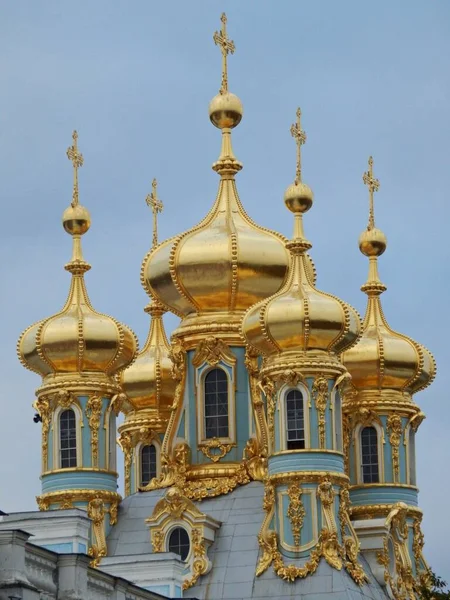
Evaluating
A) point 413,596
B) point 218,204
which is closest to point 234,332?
point 218,204

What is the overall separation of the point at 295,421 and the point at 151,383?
296 inches

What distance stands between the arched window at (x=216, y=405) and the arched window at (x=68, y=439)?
2908 millimetres

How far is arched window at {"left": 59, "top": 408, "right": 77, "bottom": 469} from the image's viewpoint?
5309 cm

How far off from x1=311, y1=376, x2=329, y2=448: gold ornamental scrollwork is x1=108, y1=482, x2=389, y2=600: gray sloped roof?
218 centimetres

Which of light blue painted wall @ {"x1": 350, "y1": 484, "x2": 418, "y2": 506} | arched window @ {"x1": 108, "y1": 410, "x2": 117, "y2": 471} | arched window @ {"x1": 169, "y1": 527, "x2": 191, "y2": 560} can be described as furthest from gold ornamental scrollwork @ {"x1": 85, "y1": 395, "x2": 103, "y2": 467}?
light blue painted wall @ {"x1": 350, "y1": 484, "x2": 418, "y2": 506}

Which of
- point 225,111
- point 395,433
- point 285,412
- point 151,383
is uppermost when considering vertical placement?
point 225,111

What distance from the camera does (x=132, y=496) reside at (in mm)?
53188

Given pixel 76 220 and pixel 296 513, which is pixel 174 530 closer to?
pixel 296 513

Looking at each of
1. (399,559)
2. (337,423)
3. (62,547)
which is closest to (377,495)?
(399,559)

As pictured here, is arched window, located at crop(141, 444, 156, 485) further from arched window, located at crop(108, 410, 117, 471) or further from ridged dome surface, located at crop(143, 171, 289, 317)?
ridged dome surface, located at crop(143, 171, 289, 317)

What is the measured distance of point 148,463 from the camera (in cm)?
5688

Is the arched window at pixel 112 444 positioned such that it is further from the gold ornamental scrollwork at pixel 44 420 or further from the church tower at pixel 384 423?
the church tower at pixel 384 423

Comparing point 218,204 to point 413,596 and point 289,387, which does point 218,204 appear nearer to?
point 289,387

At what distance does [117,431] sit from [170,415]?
2591mm
